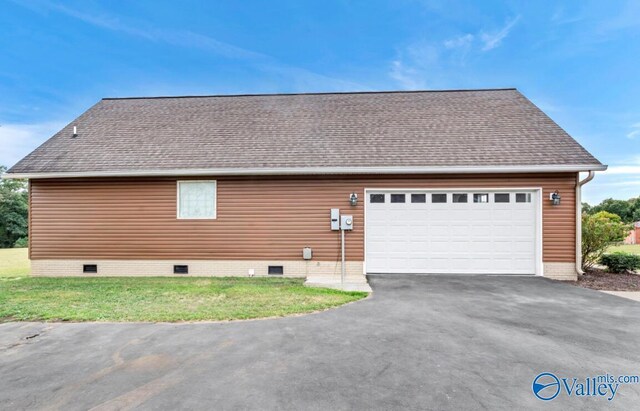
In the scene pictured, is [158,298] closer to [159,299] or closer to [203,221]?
[159,299]

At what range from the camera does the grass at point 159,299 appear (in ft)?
14.9

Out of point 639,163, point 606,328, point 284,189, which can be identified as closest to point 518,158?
point 606,328

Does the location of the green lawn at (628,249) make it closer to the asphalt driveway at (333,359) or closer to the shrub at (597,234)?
the shrub at (597,234)

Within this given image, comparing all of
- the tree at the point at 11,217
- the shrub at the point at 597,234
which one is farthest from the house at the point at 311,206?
the tree at the point at 11,217

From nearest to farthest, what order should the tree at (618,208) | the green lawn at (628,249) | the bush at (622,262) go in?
the bush at (622,262)
the green lawn at (628,249)
the tree at (618,208)

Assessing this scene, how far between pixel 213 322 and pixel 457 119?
8972 millimetres

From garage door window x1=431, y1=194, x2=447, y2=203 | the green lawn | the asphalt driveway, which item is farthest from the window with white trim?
the green lawn

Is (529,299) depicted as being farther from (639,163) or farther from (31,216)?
(639,163)

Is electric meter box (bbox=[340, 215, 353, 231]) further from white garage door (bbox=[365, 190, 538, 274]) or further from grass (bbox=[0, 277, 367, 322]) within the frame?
grass (bbox=[0, 277, 367, 322])

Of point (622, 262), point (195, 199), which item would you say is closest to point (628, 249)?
point (622, 262)

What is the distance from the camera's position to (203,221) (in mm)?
8078

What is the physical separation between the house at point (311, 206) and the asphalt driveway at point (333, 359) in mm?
2932

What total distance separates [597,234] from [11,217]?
133 ft

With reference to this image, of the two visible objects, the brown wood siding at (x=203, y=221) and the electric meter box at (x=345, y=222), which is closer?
the electric meter box at (x=345, y=222)
